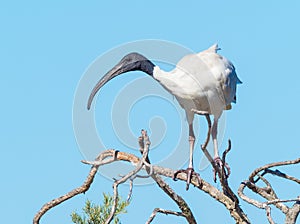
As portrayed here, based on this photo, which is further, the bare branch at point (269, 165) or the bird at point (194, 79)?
the bird at point (194, 79)

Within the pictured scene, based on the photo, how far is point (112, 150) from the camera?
5.47 metres

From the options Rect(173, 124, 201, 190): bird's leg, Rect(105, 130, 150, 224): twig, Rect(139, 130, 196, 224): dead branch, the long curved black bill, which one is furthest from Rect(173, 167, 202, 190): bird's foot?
the long curved black bill

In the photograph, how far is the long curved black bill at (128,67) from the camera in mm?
6543

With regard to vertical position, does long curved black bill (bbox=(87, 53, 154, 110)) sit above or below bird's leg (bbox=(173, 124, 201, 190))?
above

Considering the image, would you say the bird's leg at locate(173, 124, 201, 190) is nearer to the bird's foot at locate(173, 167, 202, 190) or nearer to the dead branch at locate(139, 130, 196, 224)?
the bird's foot at locate(173, 167, 202, 190)

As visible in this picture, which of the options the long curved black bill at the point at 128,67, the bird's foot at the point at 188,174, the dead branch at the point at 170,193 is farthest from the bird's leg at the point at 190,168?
the long curved black bill at the point at 128,67

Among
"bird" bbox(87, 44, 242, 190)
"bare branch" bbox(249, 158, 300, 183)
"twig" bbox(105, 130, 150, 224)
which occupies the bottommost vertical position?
"twig" bbox(105, 130, 150, 224)

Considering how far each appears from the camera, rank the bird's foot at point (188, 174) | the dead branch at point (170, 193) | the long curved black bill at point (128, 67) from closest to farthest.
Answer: the dead branch at point (170, 193) → the bird's foot at point (188, 174) → the long curved black bill at point (128, 67)

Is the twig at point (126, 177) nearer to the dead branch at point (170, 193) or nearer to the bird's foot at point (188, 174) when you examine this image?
the dead branch at point (170, 193)

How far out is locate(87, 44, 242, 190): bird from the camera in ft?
21.7

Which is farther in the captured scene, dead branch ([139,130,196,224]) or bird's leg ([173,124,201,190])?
bird's leg ([173,124,201,190])

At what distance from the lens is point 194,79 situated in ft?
21.8

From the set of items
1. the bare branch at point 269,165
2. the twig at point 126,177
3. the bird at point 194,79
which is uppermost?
the bird at point 194,79

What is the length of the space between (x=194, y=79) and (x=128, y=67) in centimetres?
50
